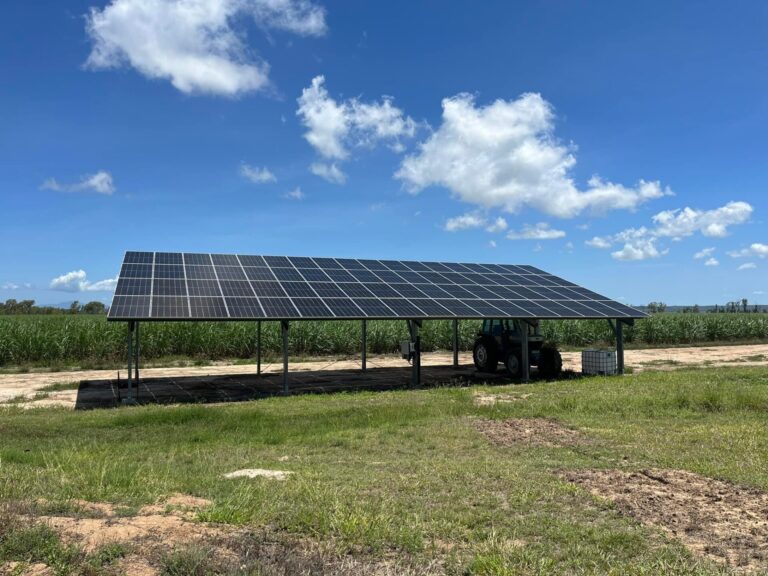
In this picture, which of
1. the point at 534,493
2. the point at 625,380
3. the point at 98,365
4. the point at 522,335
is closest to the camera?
the point at 534,493

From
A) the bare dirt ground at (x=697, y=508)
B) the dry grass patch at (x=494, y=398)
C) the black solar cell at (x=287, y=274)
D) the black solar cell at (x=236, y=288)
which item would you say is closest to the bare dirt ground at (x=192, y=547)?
the bare dirt ground at (x=697, y=508)

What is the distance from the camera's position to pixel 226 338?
26891 mm

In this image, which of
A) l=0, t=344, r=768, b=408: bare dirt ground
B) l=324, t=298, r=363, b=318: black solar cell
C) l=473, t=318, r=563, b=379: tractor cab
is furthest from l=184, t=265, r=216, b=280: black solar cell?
l=473, t=318, r=563, b=379: tractor cab

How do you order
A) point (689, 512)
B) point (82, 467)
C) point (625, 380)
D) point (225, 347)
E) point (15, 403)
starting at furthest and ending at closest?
point (225, 347) < point (625, 380) < point (15, 403) < point (82, 467) < point (689, 512)

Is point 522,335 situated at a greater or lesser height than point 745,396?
greater

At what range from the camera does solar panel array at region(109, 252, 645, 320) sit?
15.2m

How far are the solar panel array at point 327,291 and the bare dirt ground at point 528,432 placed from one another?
555cm

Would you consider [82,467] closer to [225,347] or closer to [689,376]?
[689,376]

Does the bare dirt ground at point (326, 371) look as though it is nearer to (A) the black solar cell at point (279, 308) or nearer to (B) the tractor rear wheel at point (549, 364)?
(B) the tractor rear wheel at point (549, 364)

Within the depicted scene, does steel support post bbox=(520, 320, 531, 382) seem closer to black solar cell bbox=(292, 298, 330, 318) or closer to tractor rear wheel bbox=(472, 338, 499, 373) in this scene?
tractor rear wheel bbox=(472, 338, 499, 373)

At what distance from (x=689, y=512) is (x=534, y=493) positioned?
146 centimetres

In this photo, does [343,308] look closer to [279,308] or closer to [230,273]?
[279,308]

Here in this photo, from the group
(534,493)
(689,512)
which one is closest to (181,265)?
(534,493)

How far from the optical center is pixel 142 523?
4.82 metres
